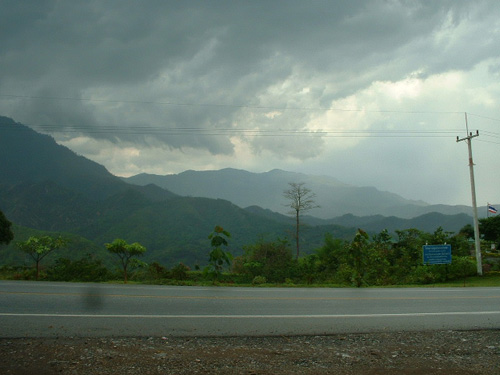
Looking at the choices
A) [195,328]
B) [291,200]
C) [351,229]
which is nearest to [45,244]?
[195,328]

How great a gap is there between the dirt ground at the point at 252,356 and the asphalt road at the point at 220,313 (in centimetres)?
45

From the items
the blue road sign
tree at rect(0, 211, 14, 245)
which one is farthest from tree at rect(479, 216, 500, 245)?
tree at rect(0, 211, 14, 245)

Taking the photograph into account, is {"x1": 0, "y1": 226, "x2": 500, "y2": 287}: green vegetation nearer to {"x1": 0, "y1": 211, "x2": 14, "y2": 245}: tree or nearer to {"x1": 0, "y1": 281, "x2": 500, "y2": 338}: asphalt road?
{"x1": 0, "y1": 281, "x2": 500, "y2": 338}: asphalt road

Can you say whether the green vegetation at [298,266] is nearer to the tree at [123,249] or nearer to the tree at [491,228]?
the tree at [123,249]

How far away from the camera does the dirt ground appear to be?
4.70m

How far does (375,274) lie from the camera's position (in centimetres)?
2094

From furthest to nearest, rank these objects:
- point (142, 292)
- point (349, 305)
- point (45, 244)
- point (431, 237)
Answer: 1. point (431, 237)
2. point (45, 244)
3. point (142, 292)
4. point (349, 305)

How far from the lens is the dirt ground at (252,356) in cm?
470

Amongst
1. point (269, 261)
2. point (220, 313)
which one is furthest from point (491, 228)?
point (220, 313)

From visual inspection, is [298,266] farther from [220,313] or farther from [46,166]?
[46,166]

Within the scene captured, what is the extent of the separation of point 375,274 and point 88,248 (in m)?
51.6

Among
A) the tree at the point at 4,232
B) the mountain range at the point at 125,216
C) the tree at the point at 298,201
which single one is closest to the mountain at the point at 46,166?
the mountain range at the point at 125,216

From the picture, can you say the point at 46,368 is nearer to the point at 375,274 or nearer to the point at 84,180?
the point at 375,274

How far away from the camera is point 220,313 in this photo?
787 cm
